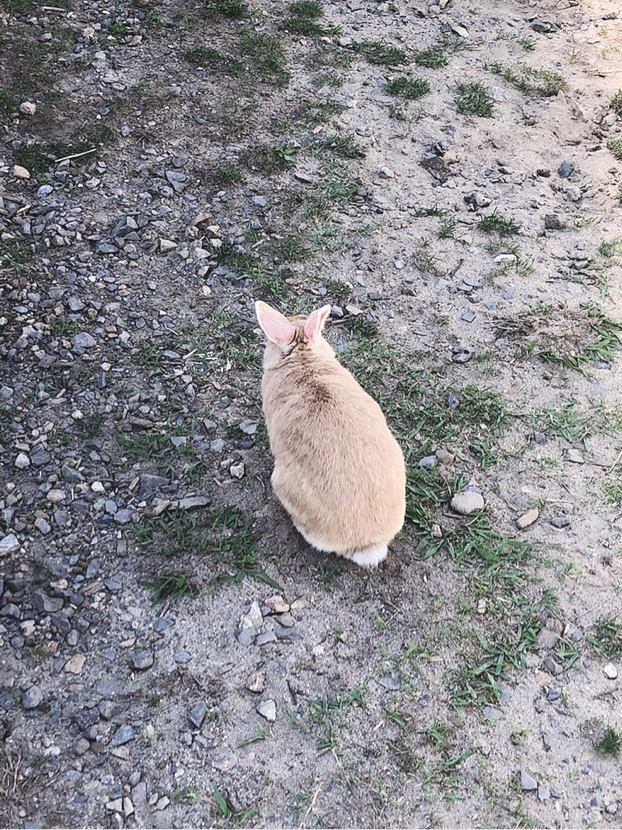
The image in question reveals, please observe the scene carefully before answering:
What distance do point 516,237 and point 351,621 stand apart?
3659 millimetres

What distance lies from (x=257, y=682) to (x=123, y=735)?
0.66m

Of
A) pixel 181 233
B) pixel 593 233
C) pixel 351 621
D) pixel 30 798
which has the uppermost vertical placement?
pixel 593 233

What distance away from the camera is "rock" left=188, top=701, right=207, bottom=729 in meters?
3.50

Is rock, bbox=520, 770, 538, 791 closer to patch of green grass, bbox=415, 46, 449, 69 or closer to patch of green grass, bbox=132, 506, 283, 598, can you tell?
patch of green grass, bbox=132, 506, 283, 598

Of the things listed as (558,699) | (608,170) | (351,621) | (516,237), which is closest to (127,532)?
(351,621)

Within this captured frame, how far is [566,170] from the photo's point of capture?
262 inches

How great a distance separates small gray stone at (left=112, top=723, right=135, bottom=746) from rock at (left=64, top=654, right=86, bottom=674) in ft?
1.21

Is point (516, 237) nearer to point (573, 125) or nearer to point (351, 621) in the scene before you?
point (573, 125)

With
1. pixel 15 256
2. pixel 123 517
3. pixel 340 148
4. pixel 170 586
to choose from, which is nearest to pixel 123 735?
pixel 170 586

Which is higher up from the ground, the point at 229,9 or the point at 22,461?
the point at 229,9

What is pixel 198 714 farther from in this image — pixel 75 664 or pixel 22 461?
pixel 22 461

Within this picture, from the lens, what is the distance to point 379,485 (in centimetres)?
371

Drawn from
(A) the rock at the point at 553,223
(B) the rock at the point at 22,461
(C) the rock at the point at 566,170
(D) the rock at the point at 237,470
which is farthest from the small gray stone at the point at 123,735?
(C) the rock at the point at 566,170

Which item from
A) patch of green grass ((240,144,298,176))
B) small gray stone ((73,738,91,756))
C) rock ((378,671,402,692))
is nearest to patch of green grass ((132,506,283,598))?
rock ((378,671,402,692))
